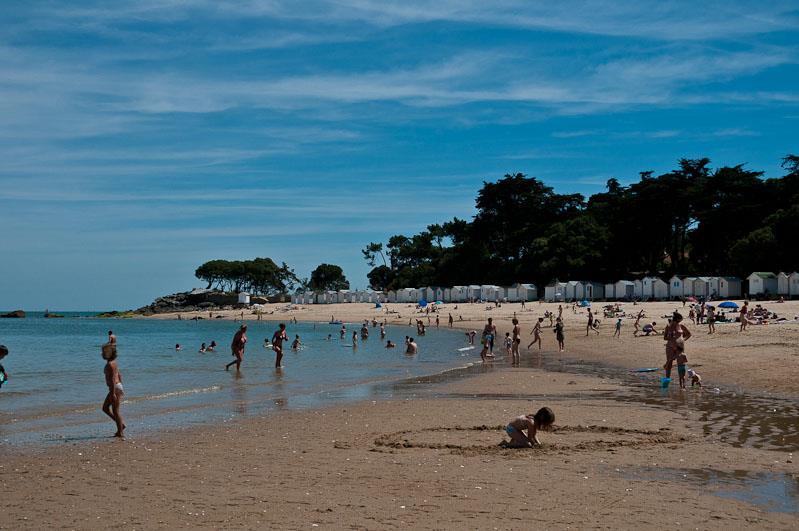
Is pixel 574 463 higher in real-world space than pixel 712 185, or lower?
lower

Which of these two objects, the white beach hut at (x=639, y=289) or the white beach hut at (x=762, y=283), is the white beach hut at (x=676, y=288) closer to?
the white beach hut at (x=639, y=289)

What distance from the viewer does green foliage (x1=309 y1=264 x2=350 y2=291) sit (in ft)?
492

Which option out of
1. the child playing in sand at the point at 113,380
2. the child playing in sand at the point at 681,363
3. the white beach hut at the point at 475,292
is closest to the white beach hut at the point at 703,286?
the white beach hut at the point at 475,292

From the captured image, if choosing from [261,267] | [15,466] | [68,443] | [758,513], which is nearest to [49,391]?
[68,443]

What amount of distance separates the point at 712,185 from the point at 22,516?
248ft

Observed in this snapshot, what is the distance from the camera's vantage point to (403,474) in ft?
27.5

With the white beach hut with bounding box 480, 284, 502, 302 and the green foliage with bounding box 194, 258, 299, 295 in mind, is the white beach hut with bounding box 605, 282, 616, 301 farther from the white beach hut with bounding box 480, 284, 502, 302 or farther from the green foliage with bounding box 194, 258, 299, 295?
the green foliage with bounding box 194, 258, 299, 295

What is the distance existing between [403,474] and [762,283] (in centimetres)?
5606

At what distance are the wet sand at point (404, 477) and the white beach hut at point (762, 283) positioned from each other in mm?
49881

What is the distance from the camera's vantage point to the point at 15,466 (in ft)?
30.1

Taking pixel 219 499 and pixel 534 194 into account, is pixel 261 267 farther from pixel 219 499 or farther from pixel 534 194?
pixel 219 499

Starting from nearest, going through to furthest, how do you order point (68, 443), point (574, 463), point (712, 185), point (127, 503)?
1. point (127, 503)
2. point (574, 463)
3. point (68, 443)
4. point (712, 185)

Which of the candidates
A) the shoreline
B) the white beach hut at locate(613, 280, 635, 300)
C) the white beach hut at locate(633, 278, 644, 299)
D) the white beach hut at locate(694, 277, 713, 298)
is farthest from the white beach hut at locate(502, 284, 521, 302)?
the shoreline

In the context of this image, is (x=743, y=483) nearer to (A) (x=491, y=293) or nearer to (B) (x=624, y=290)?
(B) (x=624, y=290)
